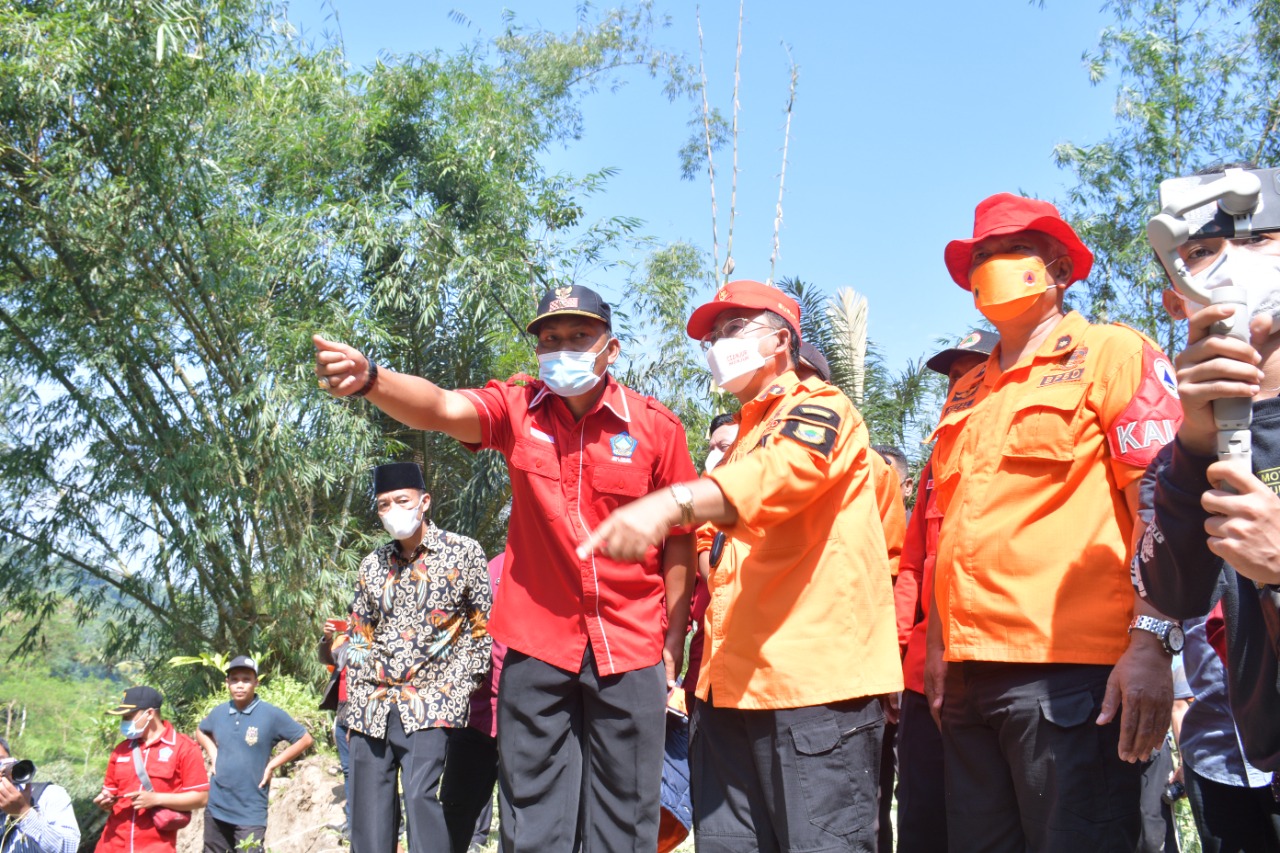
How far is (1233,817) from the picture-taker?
105 inches

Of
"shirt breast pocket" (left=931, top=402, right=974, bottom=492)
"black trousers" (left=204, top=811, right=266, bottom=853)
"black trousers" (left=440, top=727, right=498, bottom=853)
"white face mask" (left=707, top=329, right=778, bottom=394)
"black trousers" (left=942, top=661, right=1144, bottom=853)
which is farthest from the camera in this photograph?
"black trousers" (left=204, top=811, right=266, bottom=853)

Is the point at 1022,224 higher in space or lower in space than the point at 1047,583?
higher

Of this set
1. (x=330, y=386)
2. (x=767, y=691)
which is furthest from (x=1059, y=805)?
(x=330, y=386)

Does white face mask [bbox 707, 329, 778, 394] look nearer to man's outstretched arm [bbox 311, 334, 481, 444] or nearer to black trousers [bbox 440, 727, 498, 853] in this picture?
man's outstretched arm [bbox 311, 334, 481, 444]

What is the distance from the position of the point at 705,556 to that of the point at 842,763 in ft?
5.70

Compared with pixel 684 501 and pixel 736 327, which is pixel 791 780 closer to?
pixel 684 501

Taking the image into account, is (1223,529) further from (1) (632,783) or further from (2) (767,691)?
(1) (632,783)

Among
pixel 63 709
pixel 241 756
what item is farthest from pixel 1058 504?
pixel 63 709

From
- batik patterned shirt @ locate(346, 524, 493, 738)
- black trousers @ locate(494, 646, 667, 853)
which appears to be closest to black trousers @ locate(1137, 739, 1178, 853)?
black trousers @ locate(494, 646, 667, 853)

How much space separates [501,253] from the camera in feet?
38.2

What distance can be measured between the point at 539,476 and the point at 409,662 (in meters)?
1.56

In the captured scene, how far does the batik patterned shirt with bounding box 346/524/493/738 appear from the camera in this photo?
468 centimetres

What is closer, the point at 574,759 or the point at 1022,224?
the point at 1022,224

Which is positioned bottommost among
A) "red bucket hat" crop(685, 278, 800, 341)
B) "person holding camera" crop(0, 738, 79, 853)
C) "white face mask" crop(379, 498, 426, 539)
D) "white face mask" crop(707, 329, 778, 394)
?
"person holding camera" crop(0, 738, 79, 853)
